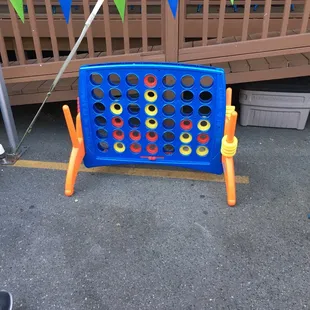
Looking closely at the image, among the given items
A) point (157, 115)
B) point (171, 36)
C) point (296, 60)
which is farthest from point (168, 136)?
point (296, 60)

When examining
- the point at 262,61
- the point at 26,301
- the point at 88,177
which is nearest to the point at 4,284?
the point at 26,301

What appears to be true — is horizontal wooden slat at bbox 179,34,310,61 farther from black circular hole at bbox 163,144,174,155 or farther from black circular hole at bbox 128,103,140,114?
black circular hole at bbox 163,144,174,155

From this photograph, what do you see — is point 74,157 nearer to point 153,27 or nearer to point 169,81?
point 169,81

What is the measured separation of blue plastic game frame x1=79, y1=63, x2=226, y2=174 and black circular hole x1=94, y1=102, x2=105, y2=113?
0.02 meters

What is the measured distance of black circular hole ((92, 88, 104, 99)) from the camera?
270 cm

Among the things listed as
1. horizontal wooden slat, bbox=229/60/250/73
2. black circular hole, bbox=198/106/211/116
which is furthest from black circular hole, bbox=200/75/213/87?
horizontal wooden slat, bbox=229/60/250/73

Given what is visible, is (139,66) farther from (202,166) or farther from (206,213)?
(206,213)

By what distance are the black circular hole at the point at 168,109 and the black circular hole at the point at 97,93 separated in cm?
53

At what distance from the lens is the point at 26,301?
1.92 metres

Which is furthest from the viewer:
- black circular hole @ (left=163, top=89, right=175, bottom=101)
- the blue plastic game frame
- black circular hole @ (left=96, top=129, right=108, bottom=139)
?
black circular hole @ (left=96, top=129, right=108, bottom=139)

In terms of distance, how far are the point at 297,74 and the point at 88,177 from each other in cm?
231

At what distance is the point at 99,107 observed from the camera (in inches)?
113

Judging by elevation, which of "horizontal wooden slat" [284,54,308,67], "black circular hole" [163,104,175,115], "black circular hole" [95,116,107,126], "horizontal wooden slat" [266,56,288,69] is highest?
"horizontal wooden slat" [284,54,308,67]

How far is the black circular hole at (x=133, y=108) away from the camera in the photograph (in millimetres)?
2734
